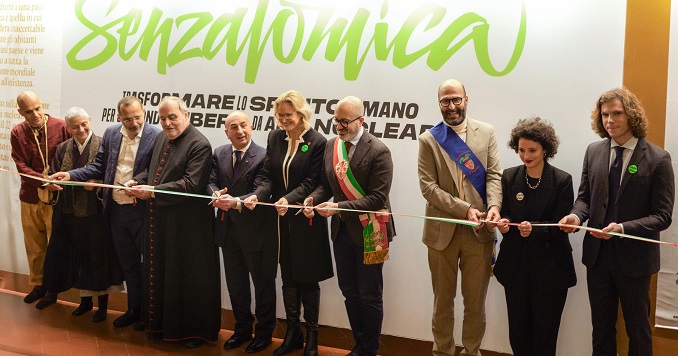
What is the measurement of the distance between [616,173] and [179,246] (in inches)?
120

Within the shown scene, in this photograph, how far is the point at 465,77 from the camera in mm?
5406

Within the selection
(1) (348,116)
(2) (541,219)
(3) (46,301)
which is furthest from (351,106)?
(3) (46,301)

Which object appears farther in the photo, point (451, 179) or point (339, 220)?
point (339, 220)

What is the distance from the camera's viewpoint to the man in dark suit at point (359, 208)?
5.03 m

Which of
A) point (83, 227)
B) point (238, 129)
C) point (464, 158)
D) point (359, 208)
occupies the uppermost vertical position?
point (238, 129)

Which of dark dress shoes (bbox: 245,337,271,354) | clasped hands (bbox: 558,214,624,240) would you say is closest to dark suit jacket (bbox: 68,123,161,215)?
dark dress shoes (bbox: 245,337,271,354)

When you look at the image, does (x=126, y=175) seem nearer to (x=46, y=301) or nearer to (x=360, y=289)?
(x=46, y=301)

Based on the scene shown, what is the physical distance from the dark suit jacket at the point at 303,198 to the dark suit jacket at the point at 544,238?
1.32 meters

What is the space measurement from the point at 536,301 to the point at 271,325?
6.56 feet

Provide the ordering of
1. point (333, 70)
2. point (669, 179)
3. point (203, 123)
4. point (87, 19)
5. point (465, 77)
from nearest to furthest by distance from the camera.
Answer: point (669, 179) < point (465, 77) < point (333, 70) < point (203, 123) < point (87, 19)

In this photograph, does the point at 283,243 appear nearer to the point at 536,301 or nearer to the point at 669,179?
the point at 536,301

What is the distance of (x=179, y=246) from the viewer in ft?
18.6

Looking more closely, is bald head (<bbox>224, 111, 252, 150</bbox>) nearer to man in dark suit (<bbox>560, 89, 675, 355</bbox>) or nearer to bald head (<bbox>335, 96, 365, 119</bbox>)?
bald head (<bbox>335, 96, 365, 119</bbox>)

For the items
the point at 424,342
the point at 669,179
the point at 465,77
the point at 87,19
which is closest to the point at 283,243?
the point at 424,342
